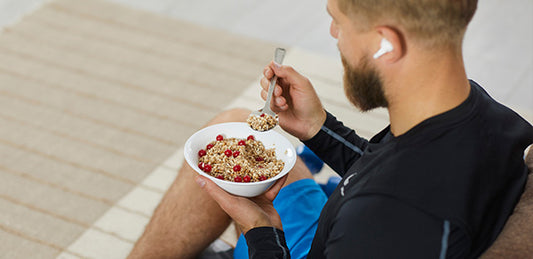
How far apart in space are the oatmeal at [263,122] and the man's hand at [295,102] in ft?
0.13

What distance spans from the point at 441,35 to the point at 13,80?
2179 mm

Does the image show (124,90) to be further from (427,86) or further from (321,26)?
(427,86)

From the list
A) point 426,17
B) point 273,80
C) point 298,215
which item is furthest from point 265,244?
point 426,17

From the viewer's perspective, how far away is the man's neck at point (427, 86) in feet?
3.41

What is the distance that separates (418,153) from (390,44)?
0.20 meters

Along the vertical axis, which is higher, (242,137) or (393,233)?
(393,233)

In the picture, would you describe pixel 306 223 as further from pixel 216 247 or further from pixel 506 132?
pixel 506 132

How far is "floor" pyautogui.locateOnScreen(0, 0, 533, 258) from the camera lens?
6.69 ft

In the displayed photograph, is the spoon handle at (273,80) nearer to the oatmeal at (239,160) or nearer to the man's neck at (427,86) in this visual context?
the oatmeal at (239,160)

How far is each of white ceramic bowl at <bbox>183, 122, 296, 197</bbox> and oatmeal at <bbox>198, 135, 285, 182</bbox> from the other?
0.05 feet

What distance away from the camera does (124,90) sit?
104 inches

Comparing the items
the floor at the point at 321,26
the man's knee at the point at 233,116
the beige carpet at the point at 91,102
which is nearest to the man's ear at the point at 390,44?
the man's knee at the point at 233,116

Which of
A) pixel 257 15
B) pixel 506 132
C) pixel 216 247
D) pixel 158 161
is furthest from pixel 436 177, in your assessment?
pixel 257 15

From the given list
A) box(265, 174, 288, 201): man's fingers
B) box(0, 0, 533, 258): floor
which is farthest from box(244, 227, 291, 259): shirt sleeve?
box(0, 0, 533, 258): floor
